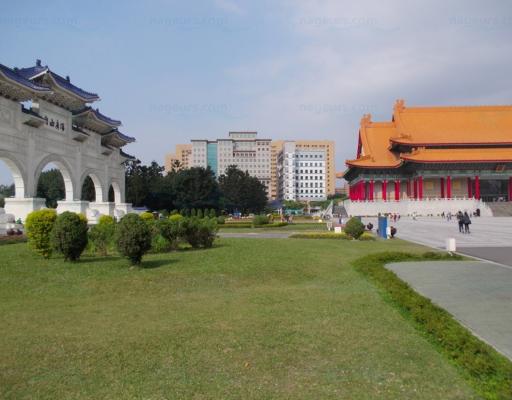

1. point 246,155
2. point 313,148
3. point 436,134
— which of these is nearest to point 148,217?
point 436,134

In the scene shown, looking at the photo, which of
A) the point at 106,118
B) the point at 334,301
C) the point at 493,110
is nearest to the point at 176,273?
the point at 334,301

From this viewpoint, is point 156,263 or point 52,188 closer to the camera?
point 156,263

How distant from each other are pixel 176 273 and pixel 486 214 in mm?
41451

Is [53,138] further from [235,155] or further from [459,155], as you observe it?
[235,155]

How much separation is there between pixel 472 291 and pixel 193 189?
164 feet

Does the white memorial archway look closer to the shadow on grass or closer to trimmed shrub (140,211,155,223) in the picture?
trimmed shrub (140,211,155,223)

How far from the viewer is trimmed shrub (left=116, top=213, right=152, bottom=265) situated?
9.92m

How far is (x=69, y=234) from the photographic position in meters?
10.6

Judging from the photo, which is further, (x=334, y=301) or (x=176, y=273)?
(x=176, y=273)

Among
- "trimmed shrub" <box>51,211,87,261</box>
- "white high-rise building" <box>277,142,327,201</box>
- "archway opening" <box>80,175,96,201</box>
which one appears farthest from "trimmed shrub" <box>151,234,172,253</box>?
"white high-rise building" <box>277,142,327,201</box>

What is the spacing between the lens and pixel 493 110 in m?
50.7

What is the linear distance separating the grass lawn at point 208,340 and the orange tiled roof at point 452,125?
1666 inches

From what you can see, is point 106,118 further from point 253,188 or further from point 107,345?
point 107,345

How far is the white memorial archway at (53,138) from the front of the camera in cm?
2803
